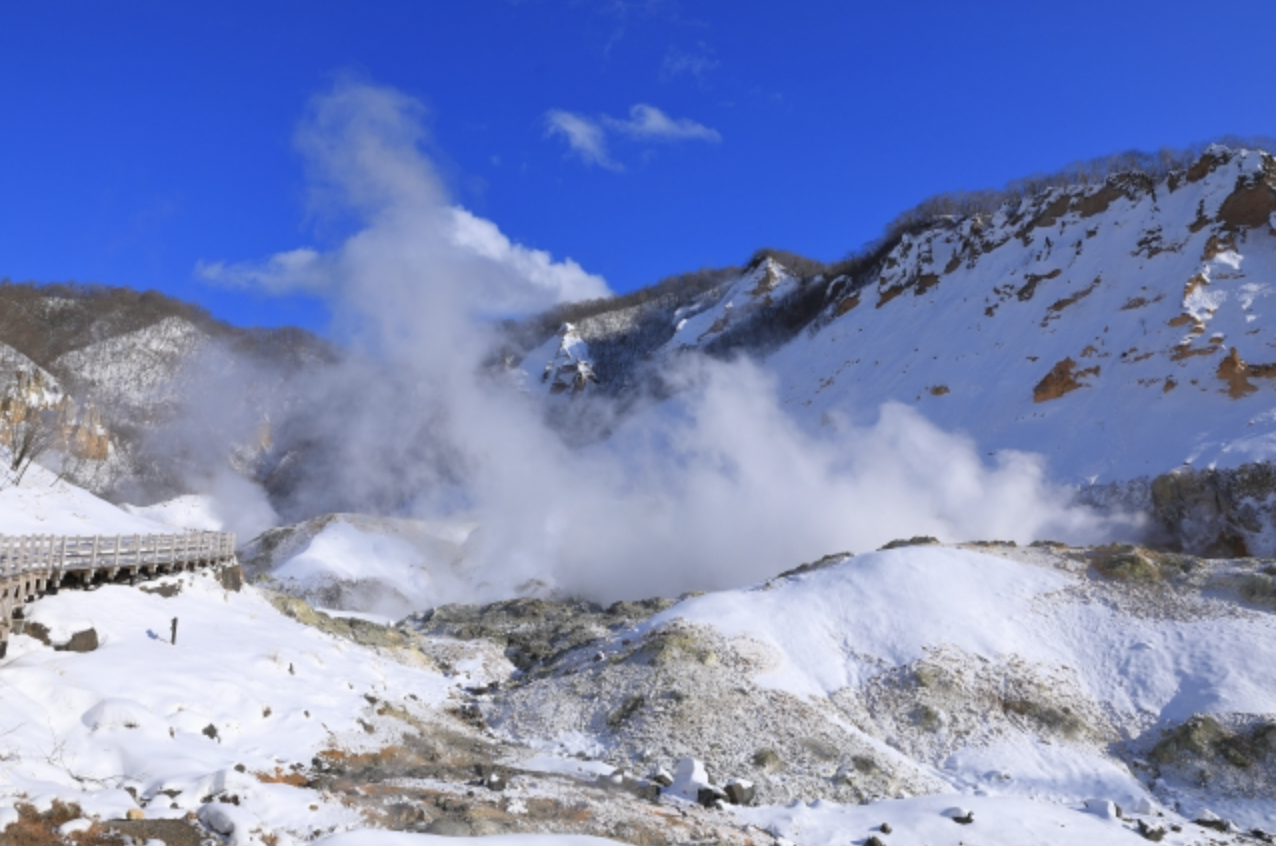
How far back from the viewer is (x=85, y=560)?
2078 cm

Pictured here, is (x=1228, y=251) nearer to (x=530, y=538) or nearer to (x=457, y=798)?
(x=530, y=538)

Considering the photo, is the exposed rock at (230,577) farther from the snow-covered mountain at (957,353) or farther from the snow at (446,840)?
the snow-covered mountain at (957,353)

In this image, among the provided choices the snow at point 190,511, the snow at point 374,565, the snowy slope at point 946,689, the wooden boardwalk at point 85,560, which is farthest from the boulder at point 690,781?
the snow at point 190,511

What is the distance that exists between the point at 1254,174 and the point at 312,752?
251ft

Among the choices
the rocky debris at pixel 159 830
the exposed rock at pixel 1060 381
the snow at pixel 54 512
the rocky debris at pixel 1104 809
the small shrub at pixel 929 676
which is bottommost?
the rocky debris at pixel 1104 809

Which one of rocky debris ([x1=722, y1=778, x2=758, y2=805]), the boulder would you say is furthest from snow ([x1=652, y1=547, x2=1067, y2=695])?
the boulder

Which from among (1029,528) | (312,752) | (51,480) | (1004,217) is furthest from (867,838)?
(1004,217)

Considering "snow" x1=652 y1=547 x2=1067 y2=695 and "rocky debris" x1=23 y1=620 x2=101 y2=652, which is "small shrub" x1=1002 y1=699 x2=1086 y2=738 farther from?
"rocky debris" x1=23 y1=620 x2=101 y2=652

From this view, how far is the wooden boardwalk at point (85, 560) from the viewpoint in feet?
54.4

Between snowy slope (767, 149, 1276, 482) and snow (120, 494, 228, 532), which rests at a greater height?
snowy slope (767, 149, 1276, 482)

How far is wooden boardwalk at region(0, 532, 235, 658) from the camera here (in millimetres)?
16578

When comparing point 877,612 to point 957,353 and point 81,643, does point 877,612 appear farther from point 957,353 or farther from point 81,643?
point 957,353

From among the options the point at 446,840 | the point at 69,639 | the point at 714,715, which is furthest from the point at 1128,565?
the point at 69,639

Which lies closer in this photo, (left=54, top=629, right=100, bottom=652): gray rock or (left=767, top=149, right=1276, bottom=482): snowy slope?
(left=54, top=629, right=100, bottom=652): gray rock
